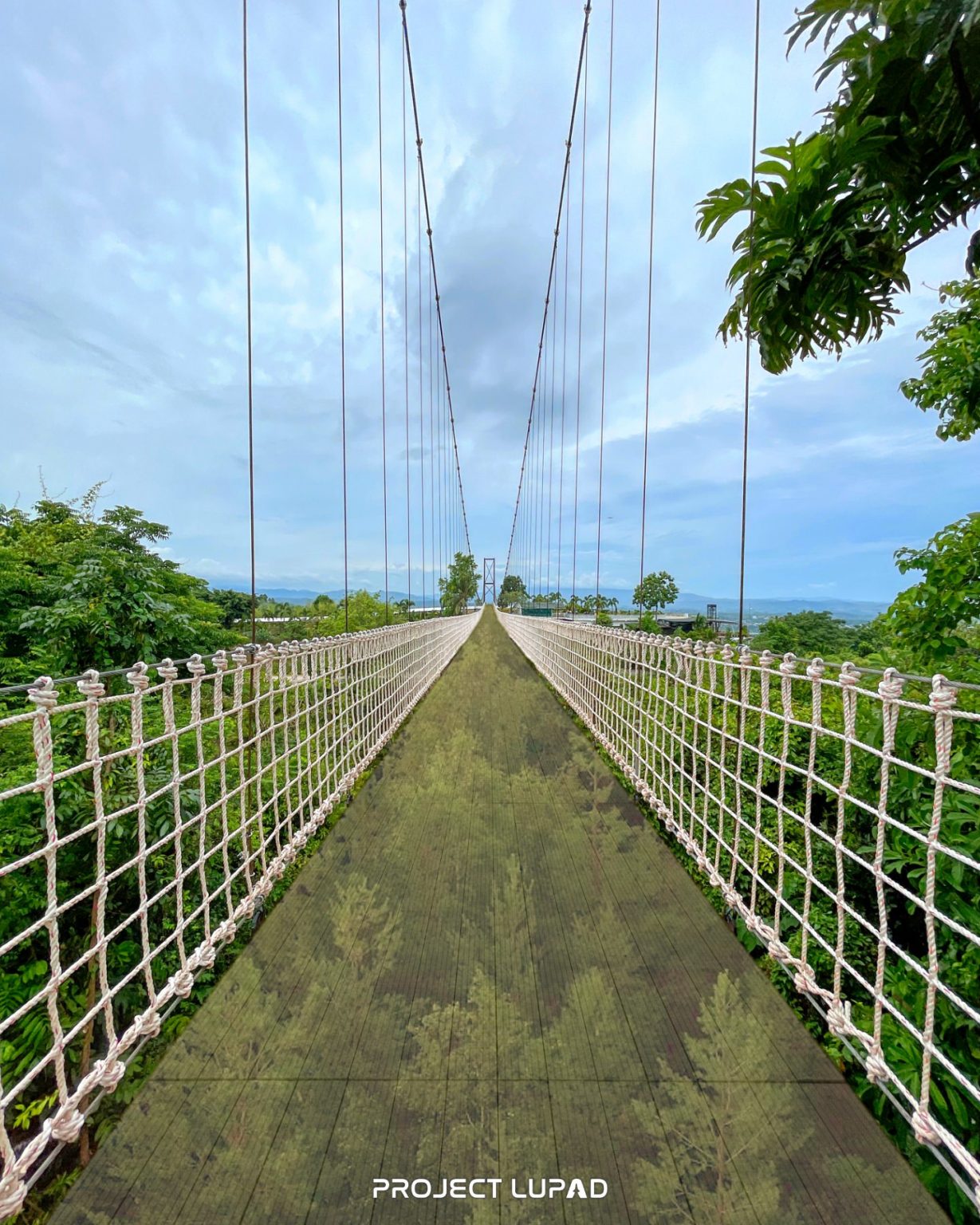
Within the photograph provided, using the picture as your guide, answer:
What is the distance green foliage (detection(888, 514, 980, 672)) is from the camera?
2.69 meters

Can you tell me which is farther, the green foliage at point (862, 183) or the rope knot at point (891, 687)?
the green foliage at point (862, 183)

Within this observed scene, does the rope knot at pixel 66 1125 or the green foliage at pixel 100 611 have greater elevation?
the green foliage at pixel 100 611

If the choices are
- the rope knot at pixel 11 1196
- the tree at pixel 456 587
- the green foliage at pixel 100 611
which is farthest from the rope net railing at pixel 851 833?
the tree at pixel 456 587

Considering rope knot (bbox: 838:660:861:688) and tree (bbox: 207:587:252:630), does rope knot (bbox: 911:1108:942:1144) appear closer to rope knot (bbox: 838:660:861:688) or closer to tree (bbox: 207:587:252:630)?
rope knot (bbox: 838:660:861:688)

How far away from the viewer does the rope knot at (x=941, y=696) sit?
2.92ft

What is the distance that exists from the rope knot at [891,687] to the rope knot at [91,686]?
1.50 metres

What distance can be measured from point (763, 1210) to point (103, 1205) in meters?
1.01

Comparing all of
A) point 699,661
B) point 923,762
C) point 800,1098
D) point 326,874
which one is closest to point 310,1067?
point 326,874

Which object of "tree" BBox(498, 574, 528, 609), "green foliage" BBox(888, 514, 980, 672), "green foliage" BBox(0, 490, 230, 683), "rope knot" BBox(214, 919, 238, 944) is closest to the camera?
"rope knot" BBox(214, 919, 238, 944)

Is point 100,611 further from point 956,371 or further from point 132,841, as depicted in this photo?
point 956,371

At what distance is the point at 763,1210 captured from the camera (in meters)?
0.80

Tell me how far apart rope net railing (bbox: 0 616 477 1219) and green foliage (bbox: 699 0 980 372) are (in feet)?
9.93

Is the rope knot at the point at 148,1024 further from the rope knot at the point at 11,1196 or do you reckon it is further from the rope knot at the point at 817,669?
the rope knot at the point at 817,669

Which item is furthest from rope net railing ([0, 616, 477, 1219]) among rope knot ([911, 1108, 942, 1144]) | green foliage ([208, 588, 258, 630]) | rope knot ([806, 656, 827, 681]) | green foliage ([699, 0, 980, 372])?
green foliage ([208, 588, 258, 630])
